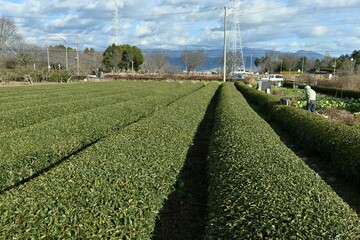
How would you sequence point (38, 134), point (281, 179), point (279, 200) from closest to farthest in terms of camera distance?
point (279, 200) → point (281, 179) → point (38, 134)

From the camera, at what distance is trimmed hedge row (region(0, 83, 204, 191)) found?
621 cm

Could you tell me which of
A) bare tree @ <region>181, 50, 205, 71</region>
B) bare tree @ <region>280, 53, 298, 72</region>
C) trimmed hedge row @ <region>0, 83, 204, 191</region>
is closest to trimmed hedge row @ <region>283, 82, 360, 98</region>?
trimmed hedge row @ <region>0, 83, 204, 191</region>

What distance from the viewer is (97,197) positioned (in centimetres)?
403

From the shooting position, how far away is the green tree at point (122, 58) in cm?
8612

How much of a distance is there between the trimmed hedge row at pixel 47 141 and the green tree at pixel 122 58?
76934mm

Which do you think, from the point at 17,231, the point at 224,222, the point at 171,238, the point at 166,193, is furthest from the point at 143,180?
the point at 17,231

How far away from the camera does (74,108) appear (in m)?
15.1

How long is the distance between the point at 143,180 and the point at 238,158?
5.71 ft

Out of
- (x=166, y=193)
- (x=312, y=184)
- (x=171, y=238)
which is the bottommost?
(x=171, y=238)

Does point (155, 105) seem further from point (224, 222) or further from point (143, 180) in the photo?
point (224, 222)

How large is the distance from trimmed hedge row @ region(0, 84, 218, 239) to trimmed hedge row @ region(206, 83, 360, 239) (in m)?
0.79

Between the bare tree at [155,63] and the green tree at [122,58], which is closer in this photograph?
the green tree at [122,58]

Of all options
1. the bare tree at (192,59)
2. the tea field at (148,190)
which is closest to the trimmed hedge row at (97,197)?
the tea field at (148,190)

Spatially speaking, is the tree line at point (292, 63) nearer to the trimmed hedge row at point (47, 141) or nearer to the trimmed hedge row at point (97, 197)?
the trimmed hedge row at point (47, 141)
